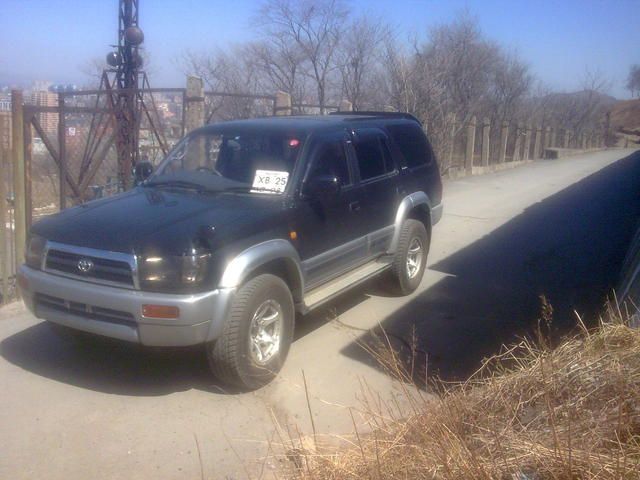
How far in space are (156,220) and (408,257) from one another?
3326 millimetres

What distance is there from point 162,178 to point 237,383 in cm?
210

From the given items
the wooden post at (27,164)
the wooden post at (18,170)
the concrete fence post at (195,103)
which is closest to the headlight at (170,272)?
the wooden post at (18,170)

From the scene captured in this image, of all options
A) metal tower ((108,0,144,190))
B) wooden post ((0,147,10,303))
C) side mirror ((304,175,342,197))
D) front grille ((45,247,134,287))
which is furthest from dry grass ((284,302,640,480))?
metal tower ((108,0,144,190))

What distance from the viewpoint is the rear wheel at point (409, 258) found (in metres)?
7.00

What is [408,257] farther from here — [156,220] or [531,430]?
[531,430]

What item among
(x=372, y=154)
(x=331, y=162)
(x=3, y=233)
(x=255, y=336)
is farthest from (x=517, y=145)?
(x=255, y=336)

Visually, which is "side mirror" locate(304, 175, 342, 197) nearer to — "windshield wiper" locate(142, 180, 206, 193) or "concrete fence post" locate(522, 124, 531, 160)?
"windshield wiper" locate(142, 180, 206, 193)

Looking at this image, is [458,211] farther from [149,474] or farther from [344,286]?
[149,474]

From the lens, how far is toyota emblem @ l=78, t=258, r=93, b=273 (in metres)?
4.50

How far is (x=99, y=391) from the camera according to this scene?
4848mm

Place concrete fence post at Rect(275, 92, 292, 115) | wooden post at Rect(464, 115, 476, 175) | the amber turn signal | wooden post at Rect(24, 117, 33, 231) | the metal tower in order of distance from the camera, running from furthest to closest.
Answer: wooden post at Rect(464, 115, 476, 175) → concrete fence post at Rect(275, 92, 292, 115) → the metal tower → wooden post at Rect(24, 117, 33, 231) → the amber turn signal

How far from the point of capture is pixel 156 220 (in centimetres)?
472

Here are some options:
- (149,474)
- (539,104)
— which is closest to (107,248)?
(149,474)

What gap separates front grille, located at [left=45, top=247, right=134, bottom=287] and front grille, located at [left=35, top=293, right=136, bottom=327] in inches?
7.6
